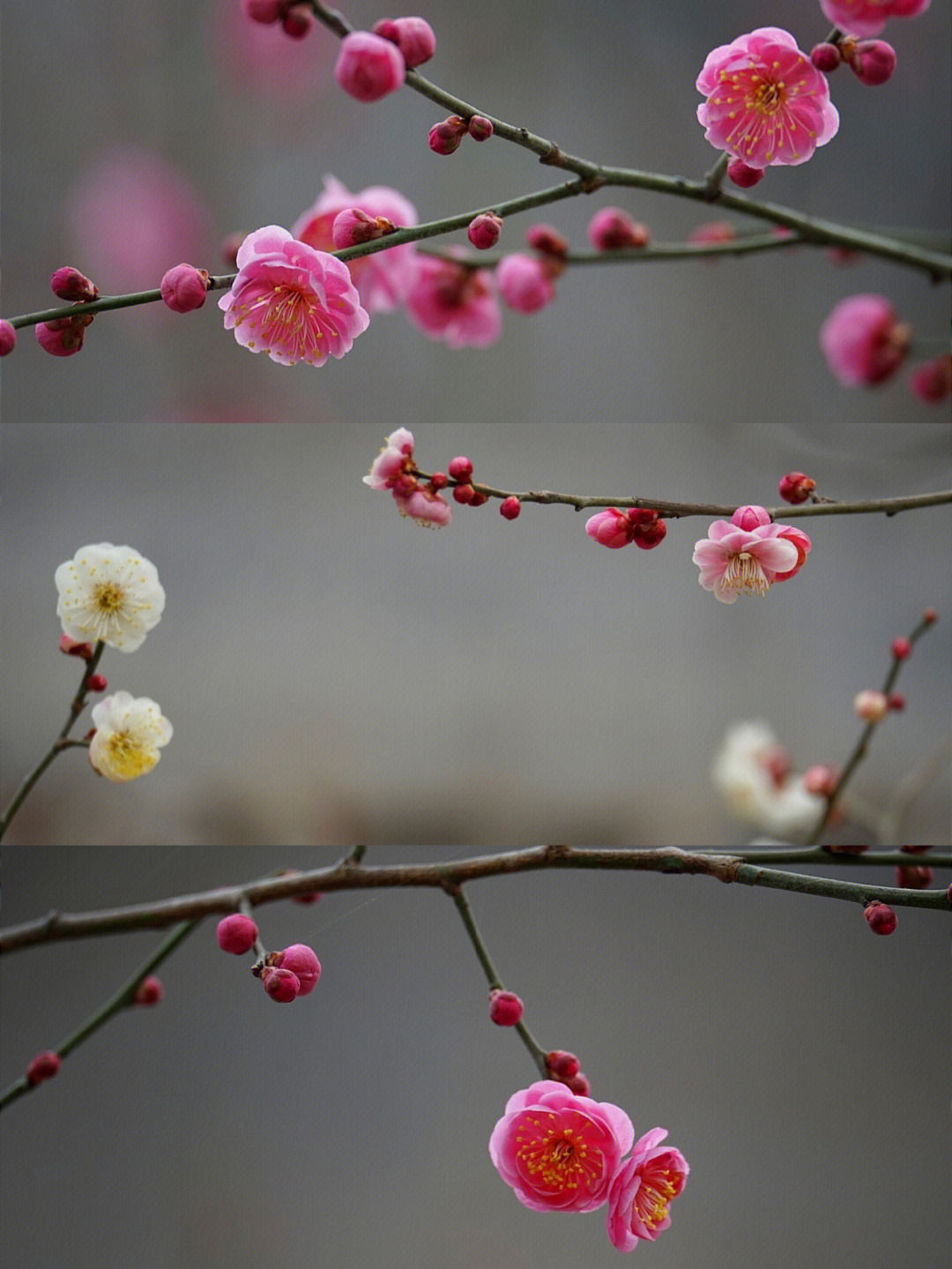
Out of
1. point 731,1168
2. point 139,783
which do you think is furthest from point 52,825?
point 731,1168

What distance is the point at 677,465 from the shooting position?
713mm

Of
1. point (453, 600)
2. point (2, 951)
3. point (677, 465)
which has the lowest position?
point (2, 951)

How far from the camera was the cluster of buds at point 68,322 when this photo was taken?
50 centimetres

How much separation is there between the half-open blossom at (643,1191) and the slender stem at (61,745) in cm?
37

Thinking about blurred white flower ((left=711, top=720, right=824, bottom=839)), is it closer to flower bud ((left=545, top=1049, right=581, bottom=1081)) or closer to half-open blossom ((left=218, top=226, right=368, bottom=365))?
flower bud ((left=545, top=1049, right=581, bottom=1081))

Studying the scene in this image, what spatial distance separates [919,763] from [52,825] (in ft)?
1.84

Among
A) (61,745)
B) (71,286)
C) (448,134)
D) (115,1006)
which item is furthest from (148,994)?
(448,134)

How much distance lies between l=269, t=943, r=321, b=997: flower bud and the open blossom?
27 centimetres

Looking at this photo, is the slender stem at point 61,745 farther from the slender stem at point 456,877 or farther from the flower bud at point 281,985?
the flower bud at point 281,985

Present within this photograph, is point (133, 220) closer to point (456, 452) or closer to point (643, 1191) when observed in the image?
point (456, 452)

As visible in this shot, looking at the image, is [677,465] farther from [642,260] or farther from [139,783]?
[139,783]

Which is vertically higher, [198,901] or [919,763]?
[919,763]

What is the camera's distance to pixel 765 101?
1.63 feet

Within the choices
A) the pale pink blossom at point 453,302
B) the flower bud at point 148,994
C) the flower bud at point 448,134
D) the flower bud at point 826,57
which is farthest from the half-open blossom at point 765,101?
the flower bud at point 148,994
